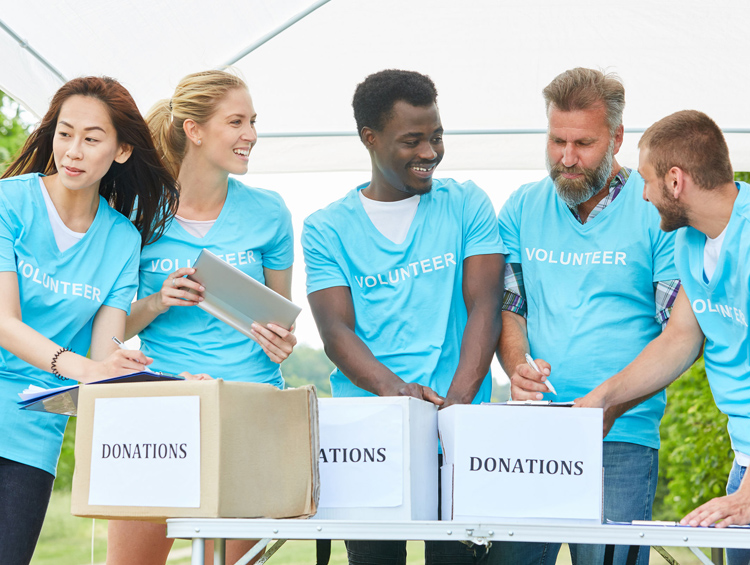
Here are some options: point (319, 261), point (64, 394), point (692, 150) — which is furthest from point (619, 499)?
point (64, 394)

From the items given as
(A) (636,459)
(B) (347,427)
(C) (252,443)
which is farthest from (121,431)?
(A) (636,459)

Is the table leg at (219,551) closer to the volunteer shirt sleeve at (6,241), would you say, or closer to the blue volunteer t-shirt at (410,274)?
A: the blue volunteer t-shirt at (410,274)

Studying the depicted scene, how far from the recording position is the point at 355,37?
10.5 feet

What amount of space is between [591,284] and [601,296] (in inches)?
1.9

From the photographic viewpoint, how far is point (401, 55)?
10.7 ft

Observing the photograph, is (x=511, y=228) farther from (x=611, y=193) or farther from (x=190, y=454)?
(x=190, y=454)

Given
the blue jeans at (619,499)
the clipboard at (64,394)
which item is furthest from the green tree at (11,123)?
the blue jeans at (619,499)

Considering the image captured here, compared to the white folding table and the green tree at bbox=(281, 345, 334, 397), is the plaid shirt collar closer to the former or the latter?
the white folding table

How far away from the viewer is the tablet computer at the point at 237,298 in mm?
2166

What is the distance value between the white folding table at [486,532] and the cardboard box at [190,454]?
0.06 m

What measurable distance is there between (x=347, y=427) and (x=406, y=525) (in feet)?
0.90

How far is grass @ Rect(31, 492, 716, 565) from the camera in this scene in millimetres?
11117

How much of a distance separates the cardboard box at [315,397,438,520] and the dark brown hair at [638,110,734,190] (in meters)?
1.07

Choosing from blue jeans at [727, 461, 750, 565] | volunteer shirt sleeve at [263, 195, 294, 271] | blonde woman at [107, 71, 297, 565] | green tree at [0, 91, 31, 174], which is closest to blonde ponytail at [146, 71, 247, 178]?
blonde woman at [107, 71, 297, 565]
